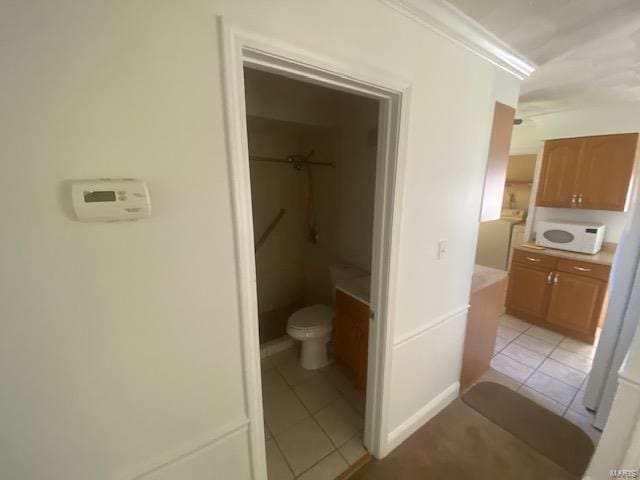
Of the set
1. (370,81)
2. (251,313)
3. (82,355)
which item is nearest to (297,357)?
(251,313)

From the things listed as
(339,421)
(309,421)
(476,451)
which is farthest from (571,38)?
(309,421)

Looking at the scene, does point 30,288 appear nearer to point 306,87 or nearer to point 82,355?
point 82,355

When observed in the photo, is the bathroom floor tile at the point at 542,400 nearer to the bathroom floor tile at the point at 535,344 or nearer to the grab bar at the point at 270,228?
the bathroom floor tile at the point at 535,344

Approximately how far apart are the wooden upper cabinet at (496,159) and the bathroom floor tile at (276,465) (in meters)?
1.97

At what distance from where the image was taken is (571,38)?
4.31 feet

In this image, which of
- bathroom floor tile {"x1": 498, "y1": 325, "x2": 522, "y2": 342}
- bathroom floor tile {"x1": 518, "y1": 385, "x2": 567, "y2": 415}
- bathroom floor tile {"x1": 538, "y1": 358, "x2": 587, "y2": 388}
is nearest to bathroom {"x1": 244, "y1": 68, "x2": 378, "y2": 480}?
bathroom floor tile {"x1": 518, "y1": 385, "x2": 567, "y2": 415}

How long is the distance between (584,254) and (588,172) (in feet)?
2.82

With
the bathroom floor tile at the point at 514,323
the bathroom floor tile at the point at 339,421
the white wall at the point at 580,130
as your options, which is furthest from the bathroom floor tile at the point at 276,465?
the white wall at the point at 580,130

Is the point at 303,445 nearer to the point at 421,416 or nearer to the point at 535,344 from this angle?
the point at 421,416

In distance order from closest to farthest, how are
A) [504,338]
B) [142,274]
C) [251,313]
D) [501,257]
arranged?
[142,274] < [251,313] < [504,338] < [501,257]

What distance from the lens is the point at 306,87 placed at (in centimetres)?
196

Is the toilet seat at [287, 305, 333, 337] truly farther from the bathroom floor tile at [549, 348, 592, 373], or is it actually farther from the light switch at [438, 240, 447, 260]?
the bathroom floor tile at [549, 348, 592, 373]

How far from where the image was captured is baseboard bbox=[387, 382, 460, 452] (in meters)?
1.55

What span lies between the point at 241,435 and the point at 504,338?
9.66 ft
